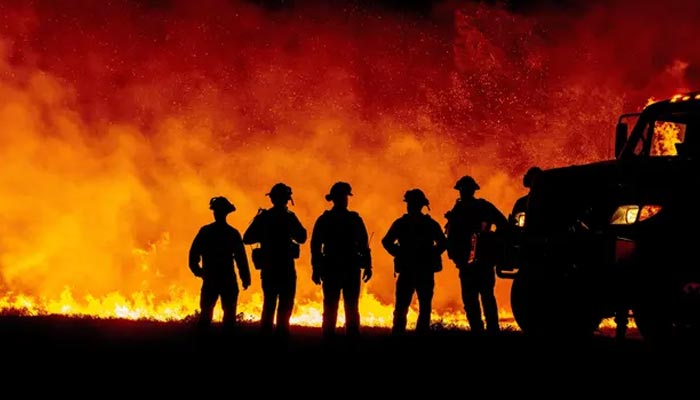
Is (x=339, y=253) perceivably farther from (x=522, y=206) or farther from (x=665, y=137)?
(x=665, y=137)

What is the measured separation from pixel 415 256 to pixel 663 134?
10.6ft

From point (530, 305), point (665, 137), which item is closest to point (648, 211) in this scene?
point (530, 305)

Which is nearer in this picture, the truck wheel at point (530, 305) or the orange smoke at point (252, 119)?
the truck wheel at point (530, 305)

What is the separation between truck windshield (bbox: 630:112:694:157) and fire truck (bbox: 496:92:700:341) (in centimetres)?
1

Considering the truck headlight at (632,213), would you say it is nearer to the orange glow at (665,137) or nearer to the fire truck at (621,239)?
the fire truck at (621,239)

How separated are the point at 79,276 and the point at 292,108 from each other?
310 inches

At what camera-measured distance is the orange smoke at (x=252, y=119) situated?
84.8 ft

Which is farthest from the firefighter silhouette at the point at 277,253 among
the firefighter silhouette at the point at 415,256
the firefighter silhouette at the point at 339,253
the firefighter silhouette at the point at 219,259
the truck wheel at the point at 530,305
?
the truck wheel at the point at 530,305

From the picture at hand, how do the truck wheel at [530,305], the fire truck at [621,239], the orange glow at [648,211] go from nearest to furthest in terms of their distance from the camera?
the fire truck at [621,239] → the orange glow at [648,211] → the truck wheel at [530,305]

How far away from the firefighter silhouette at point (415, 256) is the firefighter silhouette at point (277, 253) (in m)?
1.20

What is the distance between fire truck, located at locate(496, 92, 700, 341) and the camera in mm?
8016

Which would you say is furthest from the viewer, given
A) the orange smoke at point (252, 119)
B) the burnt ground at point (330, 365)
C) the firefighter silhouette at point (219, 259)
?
the orange smoke at point (252, 119)

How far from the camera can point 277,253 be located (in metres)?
11.3

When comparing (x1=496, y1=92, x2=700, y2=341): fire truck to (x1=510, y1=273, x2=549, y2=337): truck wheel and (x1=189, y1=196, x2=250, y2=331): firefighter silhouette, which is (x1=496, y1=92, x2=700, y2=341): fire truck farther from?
(x1=189, y1=196, x2=250, y2=331): firefighter silhouette
